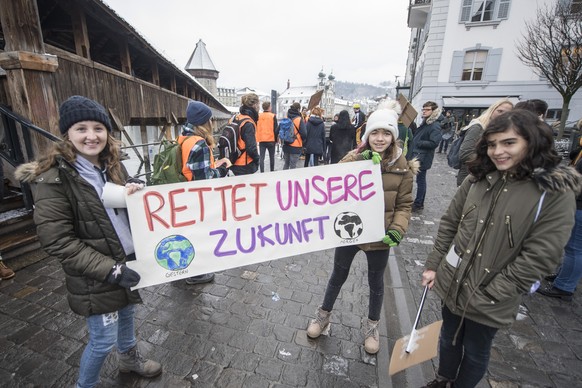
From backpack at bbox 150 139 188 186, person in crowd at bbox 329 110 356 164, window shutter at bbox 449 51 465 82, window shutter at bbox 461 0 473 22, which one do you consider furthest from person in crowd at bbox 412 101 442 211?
window shutter at bbox 461 0 473 22

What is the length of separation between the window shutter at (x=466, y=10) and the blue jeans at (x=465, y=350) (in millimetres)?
24198

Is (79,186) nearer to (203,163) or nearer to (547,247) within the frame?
(203,163)

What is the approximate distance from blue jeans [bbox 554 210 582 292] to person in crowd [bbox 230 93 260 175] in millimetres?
4349

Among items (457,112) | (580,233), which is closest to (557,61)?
(457,112)

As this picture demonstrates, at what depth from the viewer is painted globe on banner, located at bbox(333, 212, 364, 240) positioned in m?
2.50

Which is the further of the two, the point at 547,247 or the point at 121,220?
the point at 121,220

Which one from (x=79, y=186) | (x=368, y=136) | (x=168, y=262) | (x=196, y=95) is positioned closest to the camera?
(x=79, y=186)

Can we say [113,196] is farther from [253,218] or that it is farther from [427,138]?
[427,138]

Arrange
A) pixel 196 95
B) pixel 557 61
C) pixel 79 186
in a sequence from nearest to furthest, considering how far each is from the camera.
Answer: pixel 79 186
pixel 557 61
pixel 196 95

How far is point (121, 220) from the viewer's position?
1973mm

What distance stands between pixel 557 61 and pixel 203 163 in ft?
57.4

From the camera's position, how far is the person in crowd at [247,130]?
4922mm

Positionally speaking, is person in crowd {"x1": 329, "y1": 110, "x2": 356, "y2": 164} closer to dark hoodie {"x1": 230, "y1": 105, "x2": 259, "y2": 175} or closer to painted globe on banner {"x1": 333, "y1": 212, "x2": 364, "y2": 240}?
dark hoodie {"x1": 230, "y1": 105, "x2": 259, "y2": 175}

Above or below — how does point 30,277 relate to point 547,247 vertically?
below
